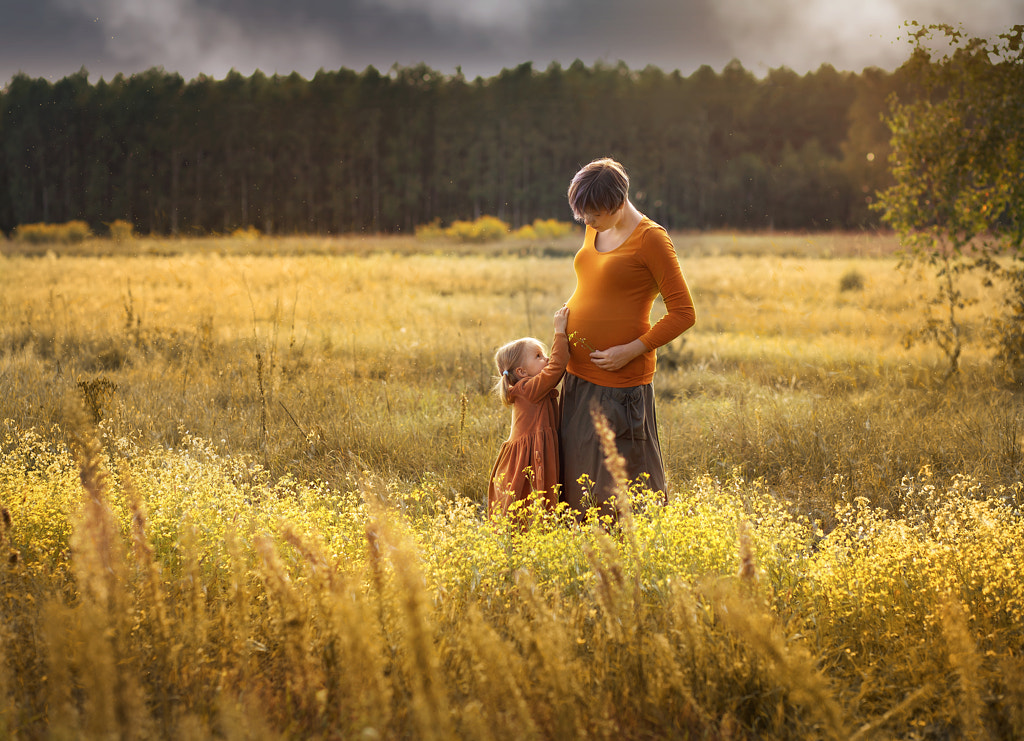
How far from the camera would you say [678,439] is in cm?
493

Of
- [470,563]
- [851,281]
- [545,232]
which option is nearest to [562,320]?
[470,563]

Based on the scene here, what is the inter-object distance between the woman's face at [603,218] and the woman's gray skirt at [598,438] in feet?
2.49

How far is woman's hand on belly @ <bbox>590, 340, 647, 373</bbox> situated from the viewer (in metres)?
3.07

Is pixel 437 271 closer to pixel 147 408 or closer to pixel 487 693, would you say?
pixel 147 408

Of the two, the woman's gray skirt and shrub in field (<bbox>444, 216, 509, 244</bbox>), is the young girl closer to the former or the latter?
the woman's gray skirt

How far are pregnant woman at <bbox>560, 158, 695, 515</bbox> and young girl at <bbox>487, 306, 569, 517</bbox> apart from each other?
0.28 feet

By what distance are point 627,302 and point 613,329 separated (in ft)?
0.47

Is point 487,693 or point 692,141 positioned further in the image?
point 692,141

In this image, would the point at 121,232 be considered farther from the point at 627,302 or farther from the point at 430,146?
the point at 430,146

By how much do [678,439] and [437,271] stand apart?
1179 centimetres

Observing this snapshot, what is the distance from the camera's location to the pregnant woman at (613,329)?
9.91 ft

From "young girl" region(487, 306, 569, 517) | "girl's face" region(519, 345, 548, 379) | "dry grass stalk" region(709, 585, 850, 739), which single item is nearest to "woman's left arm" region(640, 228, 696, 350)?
"young girl" region(487, 306, 569, 517)

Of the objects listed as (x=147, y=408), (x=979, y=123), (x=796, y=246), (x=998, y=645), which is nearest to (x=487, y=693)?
(x=998, y=645)

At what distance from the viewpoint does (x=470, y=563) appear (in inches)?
104
